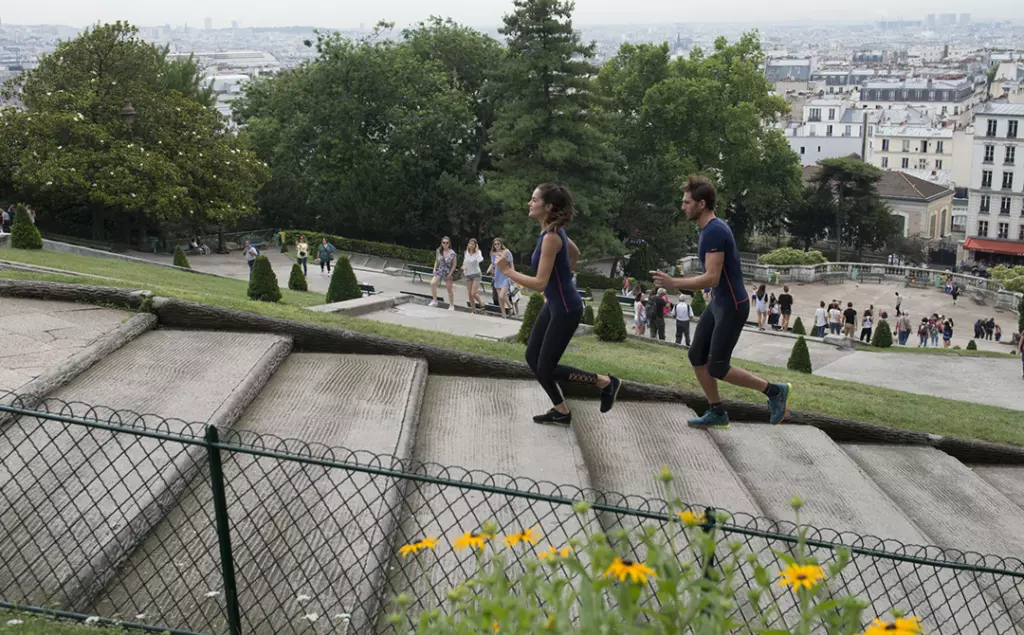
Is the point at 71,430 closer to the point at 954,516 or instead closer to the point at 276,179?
the point at 954,516

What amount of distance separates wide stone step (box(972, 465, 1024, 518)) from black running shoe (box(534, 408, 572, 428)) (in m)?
3.35

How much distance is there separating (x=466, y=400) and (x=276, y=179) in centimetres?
4263

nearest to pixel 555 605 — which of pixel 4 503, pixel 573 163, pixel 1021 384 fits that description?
pixel 4 503

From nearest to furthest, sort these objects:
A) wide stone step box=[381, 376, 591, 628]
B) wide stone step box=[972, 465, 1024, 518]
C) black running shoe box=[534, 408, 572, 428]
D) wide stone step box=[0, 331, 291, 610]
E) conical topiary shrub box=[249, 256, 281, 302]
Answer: wide stone step box=[0, 331, 291, 610] < wide stone step box=[381, 376, 591, 628] < black running shoe box=[534, 408, 572, 428] < wide stone step box=[972, 465, 1024, 518] < conical topiary shrub box=[249, 256, 281, 302]

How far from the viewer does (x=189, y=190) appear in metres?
36.5

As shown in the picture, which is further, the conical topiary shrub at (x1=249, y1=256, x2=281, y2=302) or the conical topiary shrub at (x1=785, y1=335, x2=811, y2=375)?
the conical topiary shrub at (x1=785, y1=335, x2=811, y2=375)

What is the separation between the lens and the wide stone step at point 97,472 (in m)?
4.58

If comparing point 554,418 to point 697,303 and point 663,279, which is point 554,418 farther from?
point 697,303

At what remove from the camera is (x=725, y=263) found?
270 inches

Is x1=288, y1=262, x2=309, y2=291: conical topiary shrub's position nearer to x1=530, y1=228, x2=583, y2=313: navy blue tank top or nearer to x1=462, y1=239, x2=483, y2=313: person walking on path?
x1=462, y1=239, x2=483, y2=313: person walking on path

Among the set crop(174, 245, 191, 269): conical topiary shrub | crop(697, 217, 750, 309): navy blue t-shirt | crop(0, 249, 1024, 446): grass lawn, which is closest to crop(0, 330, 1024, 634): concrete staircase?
crop(0, 249, 1024, 446): grass lawn

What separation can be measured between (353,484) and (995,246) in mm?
92319

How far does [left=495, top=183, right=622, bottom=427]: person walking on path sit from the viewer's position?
22.3ft

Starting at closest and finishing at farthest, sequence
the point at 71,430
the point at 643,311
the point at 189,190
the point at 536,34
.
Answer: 1. the point at 71,430
2. the point at 643,311
3. the point at 189,190
4. the point at 536,34
